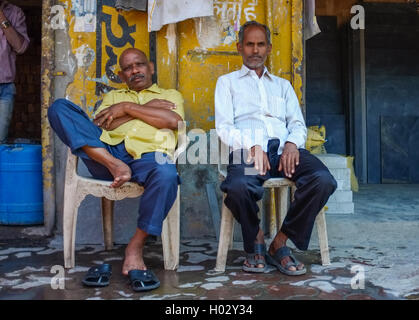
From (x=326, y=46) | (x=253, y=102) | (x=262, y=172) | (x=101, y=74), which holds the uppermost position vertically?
(x=326, y=46)

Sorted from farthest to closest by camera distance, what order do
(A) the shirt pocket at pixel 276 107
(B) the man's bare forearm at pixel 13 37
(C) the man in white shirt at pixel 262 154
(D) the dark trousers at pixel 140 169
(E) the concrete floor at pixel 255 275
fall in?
(B) the man's bare forearm at pixel 13 37, (A) the shirt pocket at pixel 276 107, (C) the man in white shirt at pixel 262 154, (D) the dark trousers at pixel 140 169, (E) the concrete floor at pixel 255 275

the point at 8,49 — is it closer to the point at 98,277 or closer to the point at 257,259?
the point at 98,277

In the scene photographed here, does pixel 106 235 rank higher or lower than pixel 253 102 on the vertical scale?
lower

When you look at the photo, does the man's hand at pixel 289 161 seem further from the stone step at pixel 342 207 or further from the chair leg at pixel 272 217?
the stone step at pixel 342 207

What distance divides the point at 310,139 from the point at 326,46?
2.66m

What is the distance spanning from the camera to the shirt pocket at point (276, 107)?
3.01 meters

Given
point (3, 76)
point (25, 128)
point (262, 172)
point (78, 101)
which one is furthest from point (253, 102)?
point (25, 128)

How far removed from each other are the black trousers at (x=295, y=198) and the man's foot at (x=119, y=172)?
0.58 meters

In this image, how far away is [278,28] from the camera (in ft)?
11.5

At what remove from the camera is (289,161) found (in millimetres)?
2676

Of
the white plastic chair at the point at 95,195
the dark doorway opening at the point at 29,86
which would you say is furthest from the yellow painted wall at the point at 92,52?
the dark doorway opening at the point at 29,86

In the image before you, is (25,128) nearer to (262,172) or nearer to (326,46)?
(326,46)

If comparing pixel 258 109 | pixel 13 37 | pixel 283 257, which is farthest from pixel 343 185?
pixel 13 37

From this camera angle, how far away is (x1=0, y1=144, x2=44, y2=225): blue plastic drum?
3.43m
